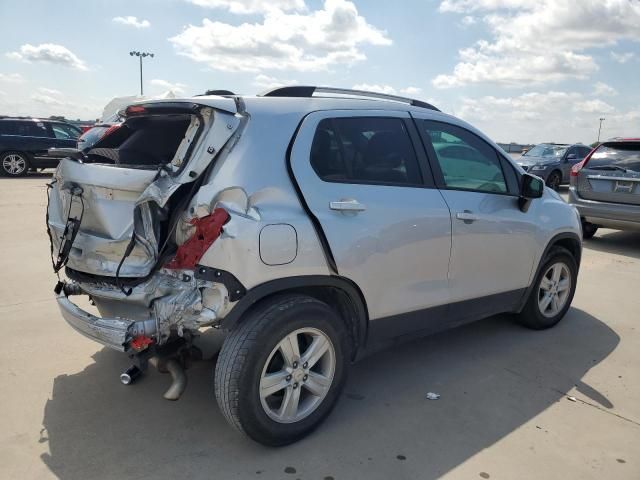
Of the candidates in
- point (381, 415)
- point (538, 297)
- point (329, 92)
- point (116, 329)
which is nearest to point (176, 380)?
point (116, 329)

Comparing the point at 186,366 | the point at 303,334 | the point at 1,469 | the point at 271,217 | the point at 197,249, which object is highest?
the point at 271,217

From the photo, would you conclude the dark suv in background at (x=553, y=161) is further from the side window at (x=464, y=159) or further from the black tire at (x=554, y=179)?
the side window at (x=464, y=159)

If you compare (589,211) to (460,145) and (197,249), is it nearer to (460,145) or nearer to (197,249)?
(460,145)

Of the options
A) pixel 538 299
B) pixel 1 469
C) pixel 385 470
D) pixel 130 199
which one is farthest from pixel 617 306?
pixel 1 469

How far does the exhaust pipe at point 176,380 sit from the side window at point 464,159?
2.09 meters

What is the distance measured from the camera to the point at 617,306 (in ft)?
18.2

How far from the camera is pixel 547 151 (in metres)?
17.4

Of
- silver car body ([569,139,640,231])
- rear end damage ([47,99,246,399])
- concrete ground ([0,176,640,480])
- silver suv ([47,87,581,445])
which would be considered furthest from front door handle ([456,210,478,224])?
silver car body ([569,139,640,231])

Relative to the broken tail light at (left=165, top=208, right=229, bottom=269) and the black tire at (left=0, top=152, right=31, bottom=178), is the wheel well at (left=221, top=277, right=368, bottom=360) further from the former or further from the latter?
the black tire at (left=0, top=152, right=31, bottom=178)

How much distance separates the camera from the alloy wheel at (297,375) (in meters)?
2.78

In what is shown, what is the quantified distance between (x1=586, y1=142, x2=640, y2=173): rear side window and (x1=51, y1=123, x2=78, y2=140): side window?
15.3 m

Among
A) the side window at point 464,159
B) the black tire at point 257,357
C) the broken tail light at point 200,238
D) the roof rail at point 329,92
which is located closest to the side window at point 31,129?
the roof rail at point 329,92

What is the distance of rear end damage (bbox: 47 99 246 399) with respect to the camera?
2.61 metres

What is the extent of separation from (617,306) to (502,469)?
→ 11.7 ft
